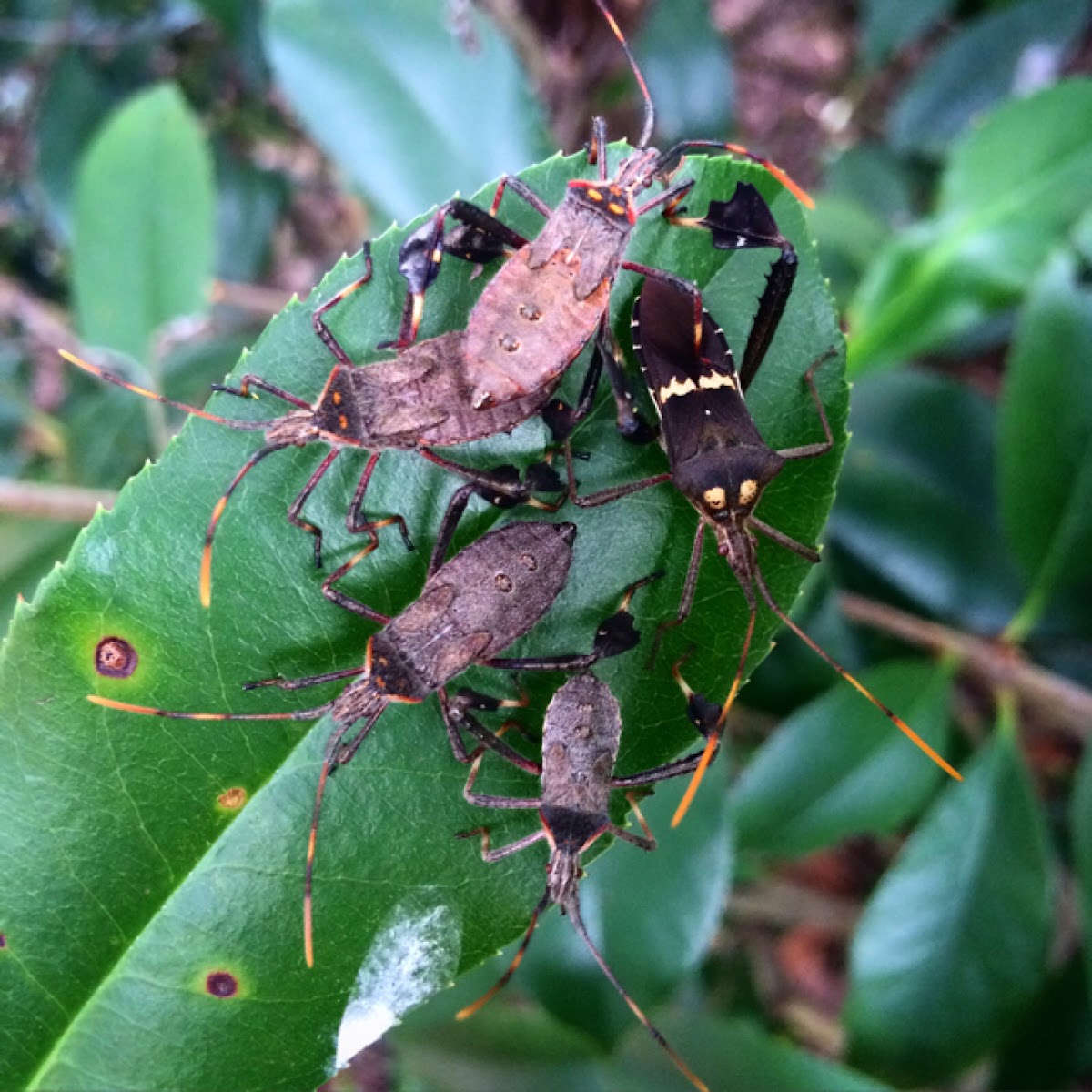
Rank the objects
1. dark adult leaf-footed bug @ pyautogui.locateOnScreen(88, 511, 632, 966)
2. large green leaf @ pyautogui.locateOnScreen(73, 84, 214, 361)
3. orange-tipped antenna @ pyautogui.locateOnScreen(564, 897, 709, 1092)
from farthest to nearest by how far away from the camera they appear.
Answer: large green leaf @ pyautogui.locateOnScreen(73, 84, 214, 361) < orange-tipped antenna @ pyautogui.locateOnScreen(564, 897, 709, 1092) < dark adult leaf-footed bug @ pyautogui.locateOnScreen(88, 511, 632, 966)

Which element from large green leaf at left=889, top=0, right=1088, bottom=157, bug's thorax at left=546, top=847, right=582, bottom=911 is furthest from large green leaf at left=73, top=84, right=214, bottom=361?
large green leaf at left=889, top=0, right=1088, bottom=157


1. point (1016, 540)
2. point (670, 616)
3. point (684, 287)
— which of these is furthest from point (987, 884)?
point (684, 287)

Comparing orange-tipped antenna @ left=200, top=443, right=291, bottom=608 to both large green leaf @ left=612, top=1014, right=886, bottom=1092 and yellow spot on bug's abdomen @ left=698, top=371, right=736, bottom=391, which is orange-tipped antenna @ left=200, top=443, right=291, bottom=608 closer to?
yellow spot on bug's abdomen @ left=698, top=371, right=736, bottom=391

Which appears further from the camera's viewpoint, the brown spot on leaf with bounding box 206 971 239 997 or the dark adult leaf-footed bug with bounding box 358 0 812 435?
the dark adult leaf-footed bug with bounding box 358 0 812 435

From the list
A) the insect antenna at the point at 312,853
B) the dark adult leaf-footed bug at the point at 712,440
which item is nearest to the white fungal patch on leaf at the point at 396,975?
the insect antenna at the point at 312,853

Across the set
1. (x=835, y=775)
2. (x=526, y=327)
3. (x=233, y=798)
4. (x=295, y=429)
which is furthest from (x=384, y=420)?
(x=835, y=775)

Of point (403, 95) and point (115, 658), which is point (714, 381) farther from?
point (403, 95)

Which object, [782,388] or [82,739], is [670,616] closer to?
[782,388]
